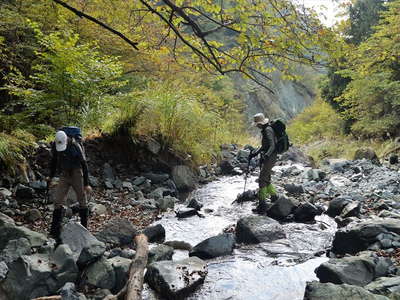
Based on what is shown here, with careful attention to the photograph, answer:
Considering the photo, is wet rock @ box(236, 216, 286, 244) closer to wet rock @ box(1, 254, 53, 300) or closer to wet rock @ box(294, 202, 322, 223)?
wet rock @ box(294, 202, 322, 223)

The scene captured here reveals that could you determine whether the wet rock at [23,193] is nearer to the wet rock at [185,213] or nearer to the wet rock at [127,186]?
the wet rock at [127,186]

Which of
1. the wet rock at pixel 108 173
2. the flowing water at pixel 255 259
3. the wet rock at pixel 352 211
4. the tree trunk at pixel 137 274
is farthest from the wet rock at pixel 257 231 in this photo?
the wet rock at pixel 108 173

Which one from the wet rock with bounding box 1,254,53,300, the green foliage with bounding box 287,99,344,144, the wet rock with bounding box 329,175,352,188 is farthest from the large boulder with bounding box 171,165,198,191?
the green foliage with bounding box 287,99,344,144

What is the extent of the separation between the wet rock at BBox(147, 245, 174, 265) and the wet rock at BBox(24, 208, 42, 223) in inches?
89.8

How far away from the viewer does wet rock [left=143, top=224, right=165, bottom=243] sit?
5766mm

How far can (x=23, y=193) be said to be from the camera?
639 centimetres

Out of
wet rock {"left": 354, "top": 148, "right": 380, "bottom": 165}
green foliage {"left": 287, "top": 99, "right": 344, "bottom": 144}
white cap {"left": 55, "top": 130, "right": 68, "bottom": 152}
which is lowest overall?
white cap {"left": 55, "top": 130, "right": 68, "bottom": 152}

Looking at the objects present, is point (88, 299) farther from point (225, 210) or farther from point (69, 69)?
point (69, 69)

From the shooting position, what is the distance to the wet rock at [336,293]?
10.4 feet

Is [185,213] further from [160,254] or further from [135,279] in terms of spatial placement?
[135,279]

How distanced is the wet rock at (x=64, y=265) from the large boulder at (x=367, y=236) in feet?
11.8

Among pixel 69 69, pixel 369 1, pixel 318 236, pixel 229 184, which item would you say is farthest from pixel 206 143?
pixel 369 1

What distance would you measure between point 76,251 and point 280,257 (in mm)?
2888

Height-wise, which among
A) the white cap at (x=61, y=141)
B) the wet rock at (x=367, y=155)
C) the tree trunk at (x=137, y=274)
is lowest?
the tree trunk at (x=137, y=274)
